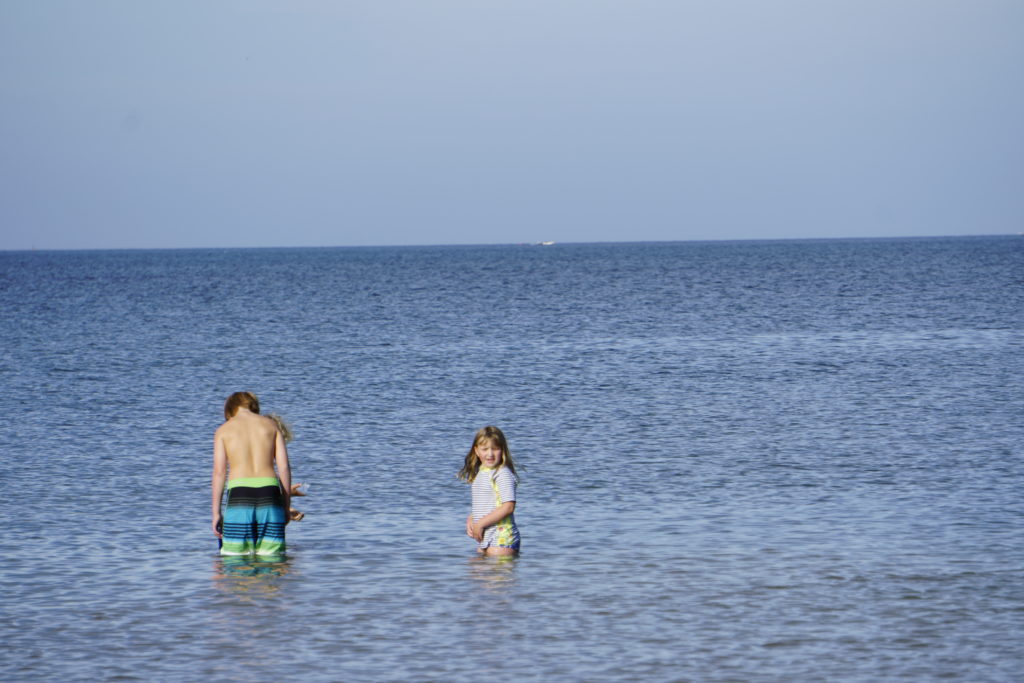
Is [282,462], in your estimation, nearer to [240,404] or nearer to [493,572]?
[240,404]

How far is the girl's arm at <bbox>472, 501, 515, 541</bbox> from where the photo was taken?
38.3 feet

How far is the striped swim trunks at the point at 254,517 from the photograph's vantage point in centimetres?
1142

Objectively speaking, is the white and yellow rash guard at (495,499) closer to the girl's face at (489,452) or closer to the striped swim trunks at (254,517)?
the girl's face at (489,452)

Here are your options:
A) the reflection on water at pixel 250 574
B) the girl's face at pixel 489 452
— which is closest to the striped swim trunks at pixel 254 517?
the reflection on water at pixel 250 574

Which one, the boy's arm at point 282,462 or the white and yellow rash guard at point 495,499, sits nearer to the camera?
the boy's arm at point 282,462

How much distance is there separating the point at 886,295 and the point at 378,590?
60.2 m

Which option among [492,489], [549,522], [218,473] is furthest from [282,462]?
[549,522]

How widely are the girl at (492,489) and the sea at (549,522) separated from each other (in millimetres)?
246

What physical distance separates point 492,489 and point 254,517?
78.1 inches

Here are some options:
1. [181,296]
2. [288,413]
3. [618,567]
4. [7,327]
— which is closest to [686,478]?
[618,567]

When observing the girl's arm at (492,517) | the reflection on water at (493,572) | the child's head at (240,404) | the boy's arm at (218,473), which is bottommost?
the reflection on water at (493,572)

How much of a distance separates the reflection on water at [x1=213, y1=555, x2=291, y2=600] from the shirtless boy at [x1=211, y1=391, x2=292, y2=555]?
11cm

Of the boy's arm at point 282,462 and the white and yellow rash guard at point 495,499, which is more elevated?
the boy's arm at point 282,462

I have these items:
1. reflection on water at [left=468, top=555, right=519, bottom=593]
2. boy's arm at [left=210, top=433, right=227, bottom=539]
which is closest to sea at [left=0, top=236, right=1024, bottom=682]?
reflection on water at [left=468, top=555, right=519, bottom=593]
